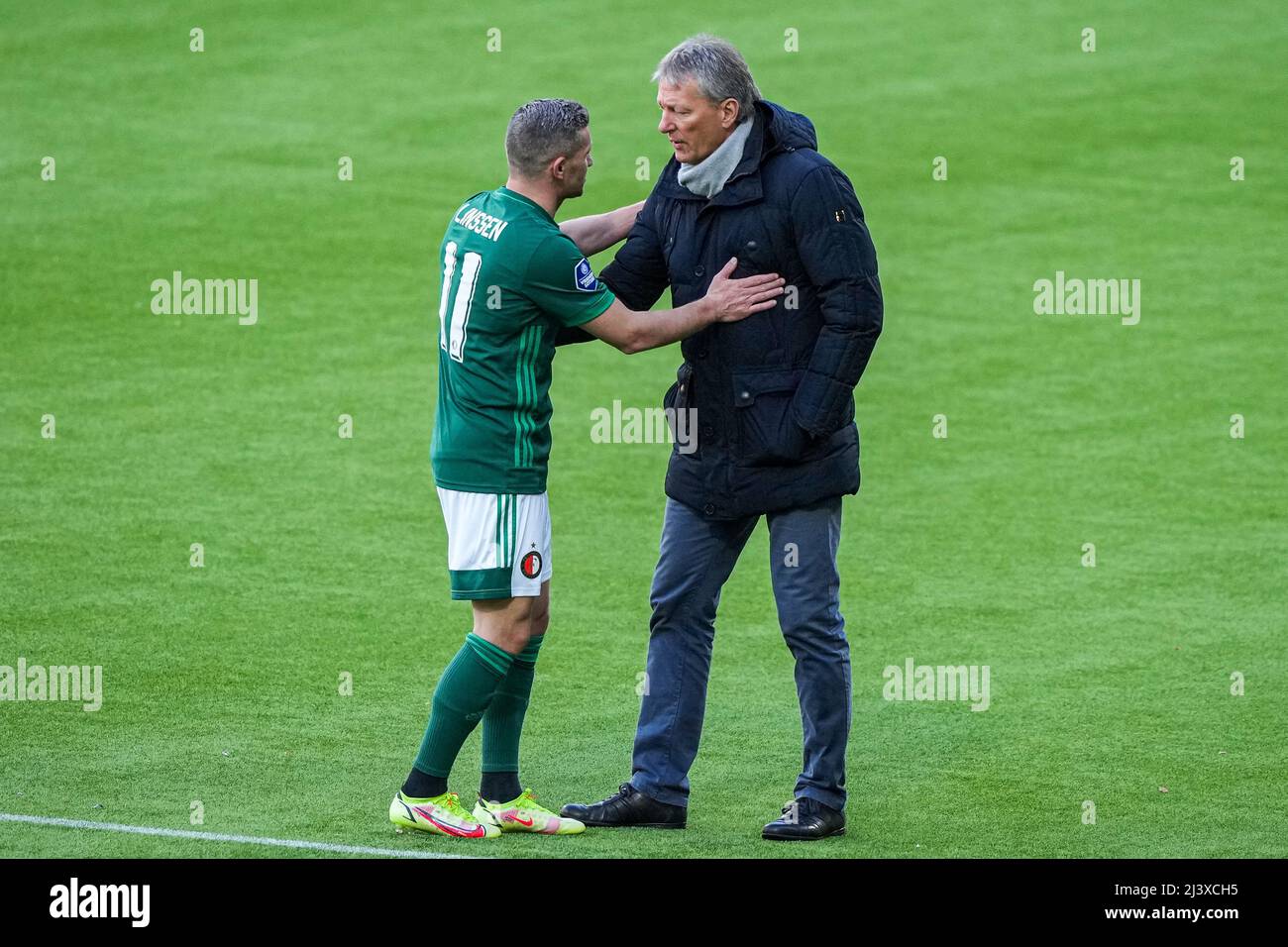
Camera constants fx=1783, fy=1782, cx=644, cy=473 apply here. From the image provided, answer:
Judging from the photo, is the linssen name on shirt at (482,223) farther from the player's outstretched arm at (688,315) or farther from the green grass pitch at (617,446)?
the green grass pitch at (617,446)

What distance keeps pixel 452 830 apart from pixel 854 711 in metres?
2.01

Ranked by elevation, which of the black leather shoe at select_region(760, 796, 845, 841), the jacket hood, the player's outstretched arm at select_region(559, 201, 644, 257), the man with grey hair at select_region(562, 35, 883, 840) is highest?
the jacket hood

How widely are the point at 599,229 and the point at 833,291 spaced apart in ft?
2.99

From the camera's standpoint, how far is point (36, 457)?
9664 millimetres

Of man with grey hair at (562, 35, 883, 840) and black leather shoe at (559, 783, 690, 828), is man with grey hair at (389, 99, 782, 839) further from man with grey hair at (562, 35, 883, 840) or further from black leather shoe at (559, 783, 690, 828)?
black leather shoe at (559, 783, 690, 828)

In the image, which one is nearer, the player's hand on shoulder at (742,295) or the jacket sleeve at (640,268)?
the player's hand on shoulder at (742,295)

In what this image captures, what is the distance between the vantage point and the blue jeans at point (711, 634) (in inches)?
211

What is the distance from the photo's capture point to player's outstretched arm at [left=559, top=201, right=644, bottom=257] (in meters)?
5.72

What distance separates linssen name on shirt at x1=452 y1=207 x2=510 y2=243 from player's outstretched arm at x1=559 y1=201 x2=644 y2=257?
1.85 feet

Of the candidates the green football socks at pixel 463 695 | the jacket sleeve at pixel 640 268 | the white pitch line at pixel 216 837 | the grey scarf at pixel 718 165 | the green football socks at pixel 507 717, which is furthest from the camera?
the jacket sleeve at pixel 640 268

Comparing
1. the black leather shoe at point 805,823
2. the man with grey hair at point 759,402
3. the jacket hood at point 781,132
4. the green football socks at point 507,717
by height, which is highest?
the jacket hood at point 781,132

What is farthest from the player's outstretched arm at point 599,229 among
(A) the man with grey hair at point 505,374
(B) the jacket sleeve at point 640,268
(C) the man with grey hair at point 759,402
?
(A) the man with grey hair at point 505,374

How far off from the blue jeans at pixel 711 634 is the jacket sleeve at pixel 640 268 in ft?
2.24

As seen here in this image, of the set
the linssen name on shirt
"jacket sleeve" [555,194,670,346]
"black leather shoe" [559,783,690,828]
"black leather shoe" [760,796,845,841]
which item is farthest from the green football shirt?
"black leather shoe" [760,796,845,841]
